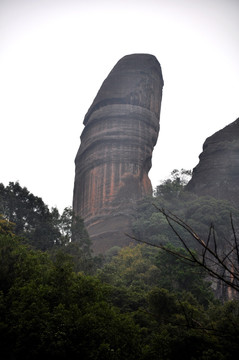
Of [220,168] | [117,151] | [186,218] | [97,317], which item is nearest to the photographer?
[97,317]

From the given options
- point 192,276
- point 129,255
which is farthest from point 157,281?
point 129,255

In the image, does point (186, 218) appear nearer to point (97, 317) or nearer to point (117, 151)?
point (117, 151)

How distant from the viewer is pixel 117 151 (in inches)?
1718

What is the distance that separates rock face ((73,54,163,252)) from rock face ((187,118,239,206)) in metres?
7.52

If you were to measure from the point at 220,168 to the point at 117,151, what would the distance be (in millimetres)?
13812

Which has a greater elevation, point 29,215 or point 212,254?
point 29,215

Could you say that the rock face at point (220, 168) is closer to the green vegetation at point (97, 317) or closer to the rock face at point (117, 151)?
the rock face at point (117, 151)

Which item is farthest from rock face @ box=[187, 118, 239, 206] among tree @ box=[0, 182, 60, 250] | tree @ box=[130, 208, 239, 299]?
tree @ box=[0, 182, 60, 250]

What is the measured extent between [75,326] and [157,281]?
11.6 metres

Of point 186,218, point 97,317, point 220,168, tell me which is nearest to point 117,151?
point 186,218

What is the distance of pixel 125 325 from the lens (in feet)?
32.7

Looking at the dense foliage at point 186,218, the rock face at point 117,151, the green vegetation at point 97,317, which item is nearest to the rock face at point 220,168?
the dense foliage at point 186,218

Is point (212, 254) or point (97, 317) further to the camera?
point (97, 317)

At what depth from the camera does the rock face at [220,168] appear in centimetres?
4509
